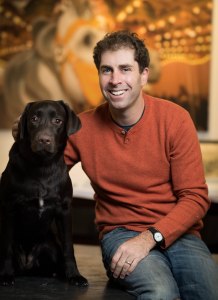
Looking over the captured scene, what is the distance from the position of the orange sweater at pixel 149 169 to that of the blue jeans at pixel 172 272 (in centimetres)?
8

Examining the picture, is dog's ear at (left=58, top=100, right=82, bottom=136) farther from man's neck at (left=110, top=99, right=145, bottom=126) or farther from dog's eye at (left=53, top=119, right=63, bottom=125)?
man's neck at (left=110, top=99, right=145, bottom=126)

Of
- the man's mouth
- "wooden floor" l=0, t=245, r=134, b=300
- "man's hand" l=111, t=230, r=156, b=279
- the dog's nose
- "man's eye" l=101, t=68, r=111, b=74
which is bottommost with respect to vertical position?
"wooden floor" l=0, t=245, r=134, b=300

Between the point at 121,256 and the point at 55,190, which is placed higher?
the point at 55,190

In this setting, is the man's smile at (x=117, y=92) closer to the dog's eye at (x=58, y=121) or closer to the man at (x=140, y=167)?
the man at (x=140, y=167)

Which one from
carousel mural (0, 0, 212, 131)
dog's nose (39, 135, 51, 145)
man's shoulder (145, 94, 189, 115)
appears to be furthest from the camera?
carousel mural (0, 0, 212, 131)

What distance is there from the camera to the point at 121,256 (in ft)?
6.23

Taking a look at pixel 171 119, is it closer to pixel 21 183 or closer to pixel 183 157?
pixel 183 157

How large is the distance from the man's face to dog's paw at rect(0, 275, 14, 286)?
2.48ft

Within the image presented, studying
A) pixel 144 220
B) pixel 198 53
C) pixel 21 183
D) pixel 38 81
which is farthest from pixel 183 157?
pixel 38 81

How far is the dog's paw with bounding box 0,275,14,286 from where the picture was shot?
1921mm

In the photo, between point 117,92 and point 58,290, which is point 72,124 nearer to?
point 117,92

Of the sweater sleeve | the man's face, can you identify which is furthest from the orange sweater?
the man's face

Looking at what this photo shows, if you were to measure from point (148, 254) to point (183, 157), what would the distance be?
0.40 meters

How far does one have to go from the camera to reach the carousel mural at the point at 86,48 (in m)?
3.98
